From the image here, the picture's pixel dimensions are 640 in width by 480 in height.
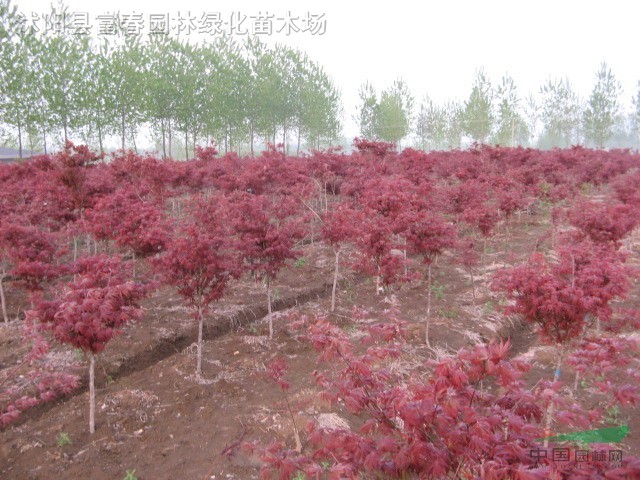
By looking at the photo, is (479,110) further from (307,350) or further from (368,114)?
(307,350)

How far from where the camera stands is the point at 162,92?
2484cm

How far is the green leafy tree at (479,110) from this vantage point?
37.0 metres

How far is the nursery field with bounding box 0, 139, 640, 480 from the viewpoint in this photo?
2.28 meters

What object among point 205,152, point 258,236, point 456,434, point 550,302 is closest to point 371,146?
point 205,152

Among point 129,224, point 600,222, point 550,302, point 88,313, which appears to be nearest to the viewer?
point 88,313

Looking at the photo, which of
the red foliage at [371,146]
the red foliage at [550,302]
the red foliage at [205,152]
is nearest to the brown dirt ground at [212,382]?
the red foliage at [550,302]

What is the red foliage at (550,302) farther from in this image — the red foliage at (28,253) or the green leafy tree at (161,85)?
the green leafy tree at (161,85)

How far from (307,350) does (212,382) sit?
1.57 metres

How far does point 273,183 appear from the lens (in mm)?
13914

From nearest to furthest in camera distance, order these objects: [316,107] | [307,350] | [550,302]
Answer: [550,302] → [307,350] → [316,107]

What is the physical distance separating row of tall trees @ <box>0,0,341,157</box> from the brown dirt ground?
1678 centimetres

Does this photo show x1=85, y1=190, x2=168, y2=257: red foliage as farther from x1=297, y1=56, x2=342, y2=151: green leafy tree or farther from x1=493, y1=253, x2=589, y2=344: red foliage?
x1=297, y1=56, x2=342, y2=151: green leafy tree

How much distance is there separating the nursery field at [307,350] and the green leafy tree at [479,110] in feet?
93.4

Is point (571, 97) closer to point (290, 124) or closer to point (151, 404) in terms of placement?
point (290, 124)
